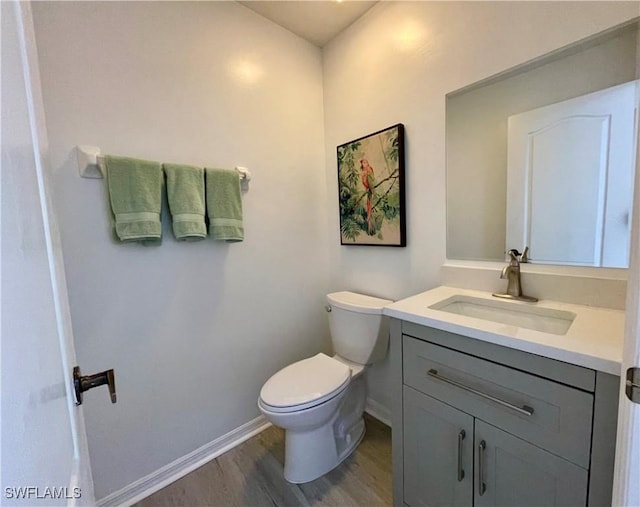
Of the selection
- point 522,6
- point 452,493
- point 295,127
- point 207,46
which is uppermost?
point 207,46

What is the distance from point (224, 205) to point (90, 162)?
541 millimetres

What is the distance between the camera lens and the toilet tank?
154 centimetres

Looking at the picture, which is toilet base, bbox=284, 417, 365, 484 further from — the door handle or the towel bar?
the towel bar

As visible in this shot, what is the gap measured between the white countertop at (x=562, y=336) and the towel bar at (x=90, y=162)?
4.25 feet

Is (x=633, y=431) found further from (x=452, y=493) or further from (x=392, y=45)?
(x=392, y=45)

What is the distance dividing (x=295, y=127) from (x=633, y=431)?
6.13ft

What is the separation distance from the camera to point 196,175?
1352 millimetres

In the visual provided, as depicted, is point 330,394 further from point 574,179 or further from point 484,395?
point 574,179

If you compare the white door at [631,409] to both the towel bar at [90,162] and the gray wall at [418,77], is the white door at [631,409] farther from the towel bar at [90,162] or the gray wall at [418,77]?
the towel bar at [90,162]

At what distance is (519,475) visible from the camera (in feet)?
2.70

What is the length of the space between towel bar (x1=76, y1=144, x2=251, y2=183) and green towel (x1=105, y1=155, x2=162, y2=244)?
29 millimetres

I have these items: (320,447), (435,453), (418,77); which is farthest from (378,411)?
(418,77)

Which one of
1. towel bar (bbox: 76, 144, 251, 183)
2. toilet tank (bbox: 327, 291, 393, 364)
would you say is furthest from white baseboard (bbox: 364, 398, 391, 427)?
towel bar (bbox: 76, 144, 251, 183)

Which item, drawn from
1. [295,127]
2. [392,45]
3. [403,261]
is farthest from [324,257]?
[392,45]
